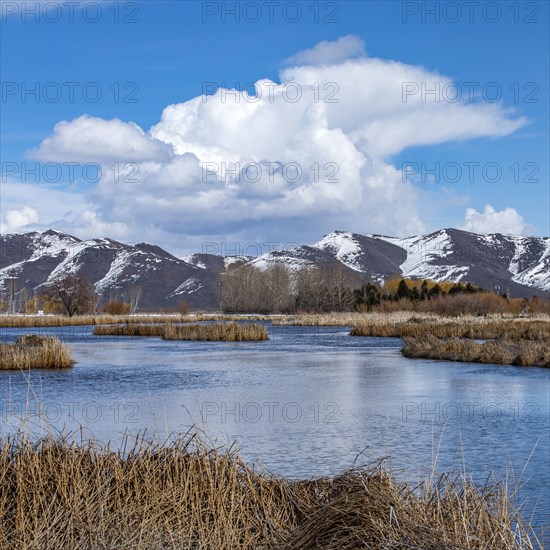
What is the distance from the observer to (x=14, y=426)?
1341 cm

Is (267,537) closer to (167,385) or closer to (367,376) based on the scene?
(167,385)

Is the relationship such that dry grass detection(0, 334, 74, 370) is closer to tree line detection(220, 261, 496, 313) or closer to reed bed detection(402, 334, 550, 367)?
reed bed detection(402, 334, 550, 367)

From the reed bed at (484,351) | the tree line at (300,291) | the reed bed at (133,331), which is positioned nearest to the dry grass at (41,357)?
the reed bed at (484,351)

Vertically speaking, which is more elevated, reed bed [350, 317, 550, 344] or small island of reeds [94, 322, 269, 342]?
reed bed [350, 317, 550, 344]

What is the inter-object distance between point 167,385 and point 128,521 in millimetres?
16498

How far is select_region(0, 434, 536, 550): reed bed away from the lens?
577cm

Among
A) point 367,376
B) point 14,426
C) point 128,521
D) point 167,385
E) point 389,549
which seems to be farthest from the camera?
point 367,376

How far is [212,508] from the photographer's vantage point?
699 cm

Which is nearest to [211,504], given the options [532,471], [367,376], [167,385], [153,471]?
A: [153,471]

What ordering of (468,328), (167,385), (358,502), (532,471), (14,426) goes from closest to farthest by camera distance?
(358,502) < (532,471) < (14,426) < (167,385) < (468,328)

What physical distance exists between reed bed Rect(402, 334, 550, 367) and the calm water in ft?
4.30

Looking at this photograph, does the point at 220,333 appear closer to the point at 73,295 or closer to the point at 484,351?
the point at 484,351

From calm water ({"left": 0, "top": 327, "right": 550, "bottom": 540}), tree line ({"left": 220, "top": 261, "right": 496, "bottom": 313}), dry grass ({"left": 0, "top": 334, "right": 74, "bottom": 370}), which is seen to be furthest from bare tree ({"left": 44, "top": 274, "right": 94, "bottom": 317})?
dry grass ({"left": 0, "top": 334, "right": 74, "bottom": 370})

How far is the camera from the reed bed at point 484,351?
30156 millimetres
